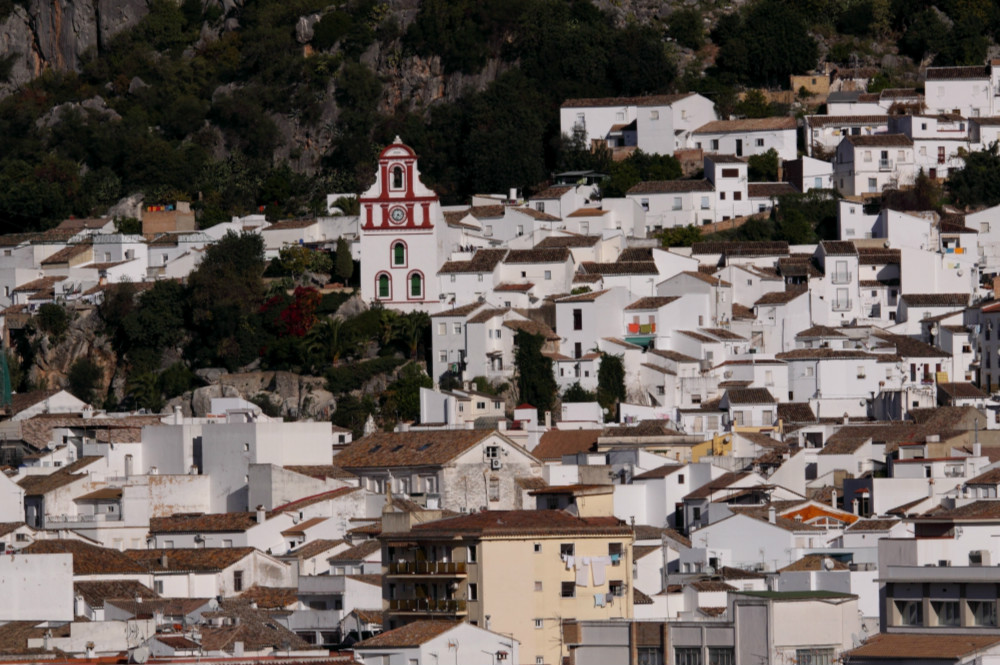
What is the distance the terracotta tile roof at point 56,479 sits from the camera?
61.2 m

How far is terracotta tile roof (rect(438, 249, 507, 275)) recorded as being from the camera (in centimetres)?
8031

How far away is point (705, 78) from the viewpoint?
99.5 m

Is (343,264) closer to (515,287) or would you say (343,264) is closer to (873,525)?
(515,287)

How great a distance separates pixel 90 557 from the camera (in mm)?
50781

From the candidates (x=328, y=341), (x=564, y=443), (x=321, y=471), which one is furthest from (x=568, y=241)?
(x=321, y=471)

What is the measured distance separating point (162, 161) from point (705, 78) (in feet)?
75.0

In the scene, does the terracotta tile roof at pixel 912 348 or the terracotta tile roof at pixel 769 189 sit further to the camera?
the terracotta tile roof at pixel 769 189

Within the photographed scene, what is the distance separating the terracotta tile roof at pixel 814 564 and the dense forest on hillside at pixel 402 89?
43888 millimetres

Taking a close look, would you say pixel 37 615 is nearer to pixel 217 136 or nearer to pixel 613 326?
pixel 613 326

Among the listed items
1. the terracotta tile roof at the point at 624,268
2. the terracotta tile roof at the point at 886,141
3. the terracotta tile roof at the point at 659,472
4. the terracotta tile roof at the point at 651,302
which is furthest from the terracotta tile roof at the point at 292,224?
the terracotta tile roof at the point at 659,472

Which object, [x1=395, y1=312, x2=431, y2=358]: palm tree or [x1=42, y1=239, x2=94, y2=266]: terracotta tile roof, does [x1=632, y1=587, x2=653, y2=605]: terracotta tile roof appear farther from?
[x1=42, y1=239, x2=94, y2=266]: terracotta tile roof

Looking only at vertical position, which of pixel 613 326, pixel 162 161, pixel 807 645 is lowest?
pixel 807 645

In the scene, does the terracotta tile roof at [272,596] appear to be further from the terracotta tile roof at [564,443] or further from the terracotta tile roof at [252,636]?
the terracotta tile roof at [564,443]

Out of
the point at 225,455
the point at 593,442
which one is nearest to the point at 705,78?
the point at 593,442
